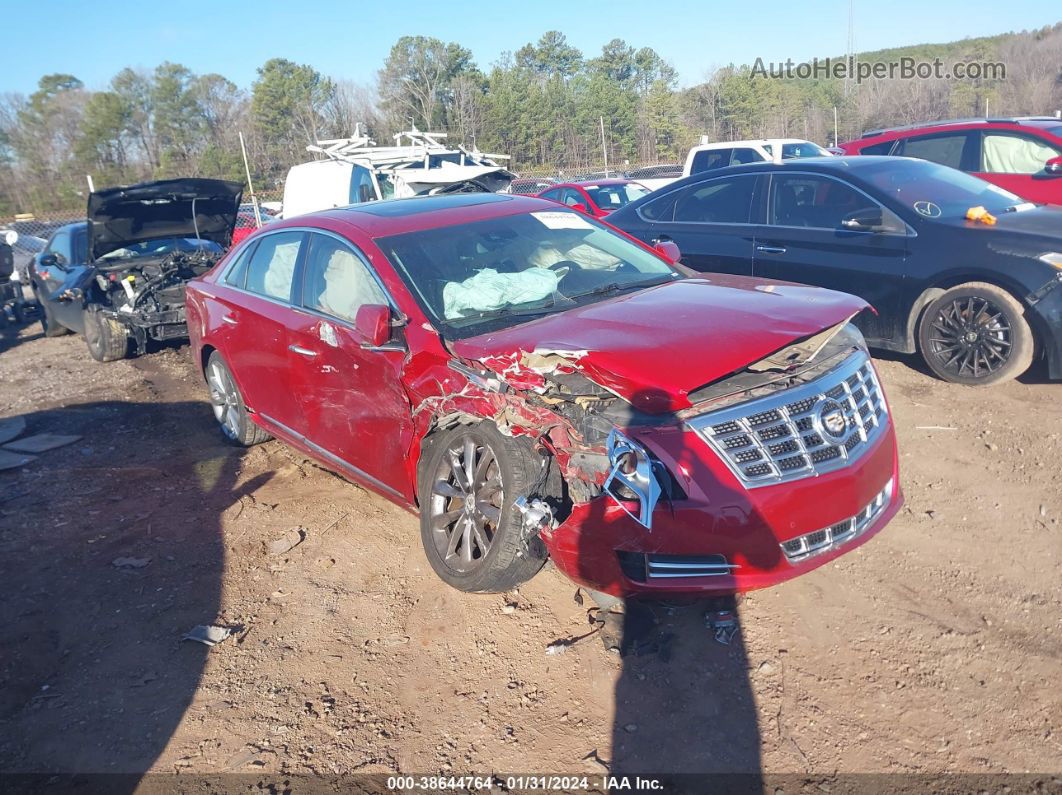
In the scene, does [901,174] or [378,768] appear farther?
[901,174]

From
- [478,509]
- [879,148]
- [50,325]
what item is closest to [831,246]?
[478,509]

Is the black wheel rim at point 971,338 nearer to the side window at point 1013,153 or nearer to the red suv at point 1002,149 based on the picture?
the red suv at point 1002,149

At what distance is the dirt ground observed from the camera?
2629mm

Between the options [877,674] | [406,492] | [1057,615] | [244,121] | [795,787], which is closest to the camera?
[795,787]

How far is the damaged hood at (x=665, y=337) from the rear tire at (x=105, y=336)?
739 centimetres

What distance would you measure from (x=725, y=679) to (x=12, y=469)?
17.9 feet

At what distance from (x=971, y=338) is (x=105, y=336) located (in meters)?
8.99

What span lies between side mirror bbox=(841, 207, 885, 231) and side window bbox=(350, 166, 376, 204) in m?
9.84

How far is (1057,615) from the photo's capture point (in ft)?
10.1

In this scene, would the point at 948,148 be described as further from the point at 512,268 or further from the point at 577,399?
the point at 577,399

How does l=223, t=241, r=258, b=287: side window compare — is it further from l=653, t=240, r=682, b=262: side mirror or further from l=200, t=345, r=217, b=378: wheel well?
l=653, t=240, r=682, b=262: side mirror

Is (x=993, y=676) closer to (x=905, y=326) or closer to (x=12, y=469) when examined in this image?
(x=905, y=326)

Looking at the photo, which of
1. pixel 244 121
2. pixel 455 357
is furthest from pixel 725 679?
pixel 244 121

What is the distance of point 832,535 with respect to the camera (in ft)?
9.70
